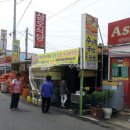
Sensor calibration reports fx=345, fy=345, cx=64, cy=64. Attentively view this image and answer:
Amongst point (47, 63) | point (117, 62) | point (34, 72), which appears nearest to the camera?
point (117, 62)

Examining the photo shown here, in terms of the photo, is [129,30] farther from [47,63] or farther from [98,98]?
[47,63]

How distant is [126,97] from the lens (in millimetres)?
15016

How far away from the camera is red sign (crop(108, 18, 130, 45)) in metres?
15.5

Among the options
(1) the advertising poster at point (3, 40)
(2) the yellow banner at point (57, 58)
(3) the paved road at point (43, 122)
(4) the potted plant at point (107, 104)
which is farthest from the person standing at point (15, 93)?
(1) the advertising poster at point (3, 40)

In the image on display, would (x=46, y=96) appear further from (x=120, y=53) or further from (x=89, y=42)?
(x=120, y=53)

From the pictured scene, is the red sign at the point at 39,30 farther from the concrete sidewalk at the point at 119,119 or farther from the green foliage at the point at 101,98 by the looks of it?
the concrete sidewalk at the point at 119,119

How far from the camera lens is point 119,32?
16031 millimetres

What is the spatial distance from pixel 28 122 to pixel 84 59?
3.90m

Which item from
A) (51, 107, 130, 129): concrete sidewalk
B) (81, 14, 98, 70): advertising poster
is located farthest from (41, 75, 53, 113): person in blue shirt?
(81, 14, 98, 70): advertising poster

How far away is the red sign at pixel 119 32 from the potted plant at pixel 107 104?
2512 millimetres

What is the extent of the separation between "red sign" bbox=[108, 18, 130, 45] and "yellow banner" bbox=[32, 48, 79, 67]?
194 cm

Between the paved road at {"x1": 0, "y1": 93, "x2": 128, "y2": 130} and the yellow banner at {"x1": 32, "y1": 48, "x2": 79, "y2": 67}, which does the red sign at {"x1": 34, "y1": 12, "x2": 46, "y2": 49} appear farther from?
the paved road at {"x1": 0, "y1": 93, "x2": 128, "y2": 130}

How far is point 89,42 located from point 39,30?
32.8ft

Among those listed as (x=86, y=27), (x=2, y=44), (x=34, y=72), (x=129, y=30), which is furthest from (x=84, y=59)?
(x=2, y=44)
